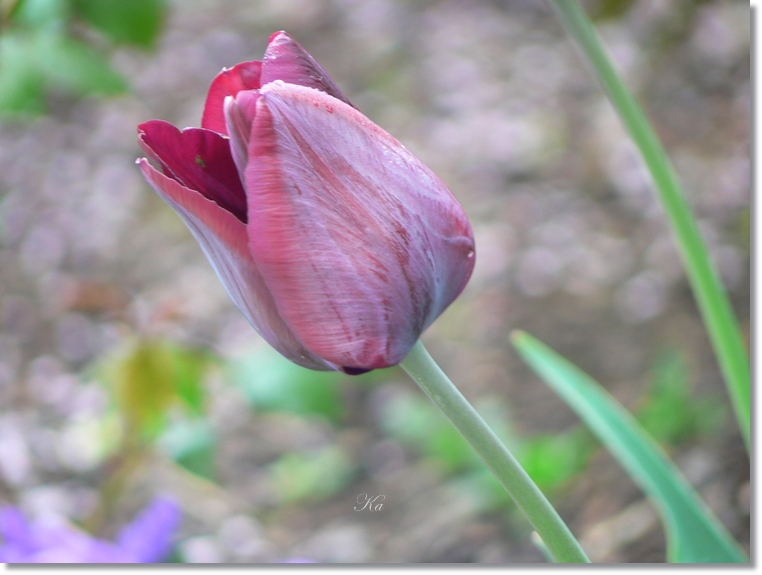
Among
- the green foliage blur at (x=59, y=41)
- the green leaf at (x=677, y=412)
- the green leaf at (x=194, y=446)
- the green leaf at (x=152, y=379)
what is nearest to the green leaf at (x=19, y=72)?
the green foliage blur at (x=59, y=41)

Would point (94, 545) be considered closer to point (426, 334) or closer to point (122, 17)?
point (122, 17)

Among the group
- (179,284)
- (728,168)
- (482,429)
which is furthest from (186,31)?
(482,429)

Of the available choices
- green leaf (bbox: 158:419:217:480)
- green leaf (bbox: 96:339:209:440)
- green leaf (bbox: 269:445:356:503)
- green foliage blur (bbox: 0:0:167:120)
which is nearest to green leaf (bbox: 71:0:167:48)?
green foliage blur (bbox: 0:0:167:120)

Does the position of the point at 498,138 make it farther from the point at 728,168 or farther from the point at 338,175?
the point at 338,175

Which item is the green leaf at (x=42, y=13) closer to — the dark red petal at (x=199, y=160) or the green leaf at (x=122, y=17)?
the green leaf at (x=122, y=17)

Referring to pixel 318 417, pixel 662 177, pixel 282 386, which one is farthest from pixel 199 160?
pixel 318 417

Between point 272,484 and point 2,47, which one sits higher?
point 2,47
